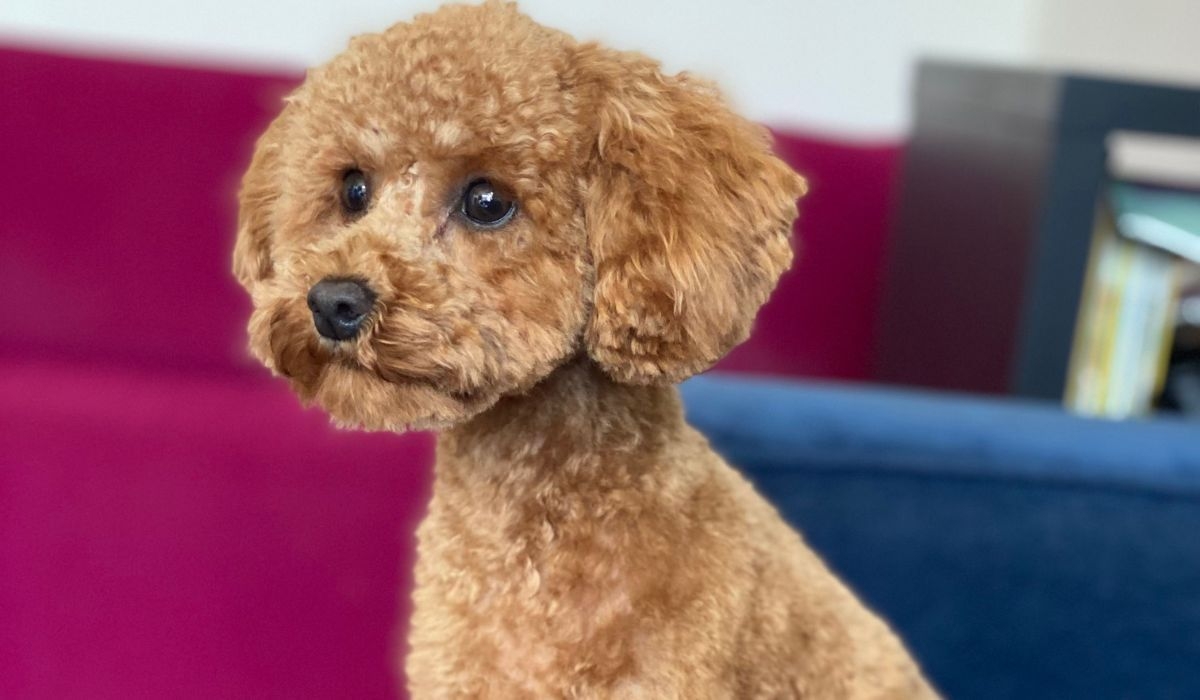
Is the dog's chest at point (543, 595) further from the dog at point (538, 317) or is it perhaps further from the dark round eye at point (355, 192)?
the dark round eye at point (355, 192)

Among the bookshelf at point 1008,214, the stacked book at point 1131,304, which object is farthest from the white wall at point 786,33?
the stacked book at point 1131,304

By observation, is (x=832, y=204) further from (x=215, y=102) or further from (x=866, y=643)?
(x=866, y=643)

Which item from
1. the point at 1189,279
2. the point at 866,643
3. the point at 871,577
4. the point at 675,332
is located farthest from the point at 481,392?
the point at 1189,279

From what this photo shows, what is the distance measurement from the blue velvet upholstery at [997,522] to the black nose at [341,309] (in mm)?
390

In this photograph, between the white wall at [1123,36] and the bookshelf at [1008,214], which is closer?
the bookshelf at [1008,214]

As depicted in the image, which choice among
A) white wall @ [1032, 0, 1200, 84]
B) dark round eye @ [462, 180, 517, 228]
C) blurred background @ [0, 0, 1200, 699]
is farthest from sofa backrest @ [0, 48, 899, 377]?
→ white wall @ [1032, 0, 1200, 84]

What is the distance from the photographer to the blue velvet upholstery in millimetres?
741

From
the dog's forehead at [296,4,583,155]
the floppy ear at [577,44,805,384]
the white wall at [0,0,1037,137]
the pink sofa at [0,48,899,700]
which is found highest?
the white wall at [0,0,1037,137]

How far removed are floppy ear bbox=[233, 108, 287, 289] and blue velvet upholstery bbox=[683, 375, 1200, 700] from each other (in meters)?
0.34

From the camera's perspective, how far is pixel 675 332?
0.46 meters

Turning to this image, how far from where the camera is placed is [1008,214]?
1.01m

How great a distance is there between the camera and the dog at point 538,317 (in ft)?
1.47

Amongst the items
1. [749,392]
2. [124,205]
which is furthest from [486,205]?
[124,205]

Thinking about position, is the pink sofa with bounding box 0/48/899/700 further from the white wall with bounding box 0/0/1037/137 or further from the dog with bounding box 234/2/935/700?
the white wall with bounding box 0/0/1037/137
